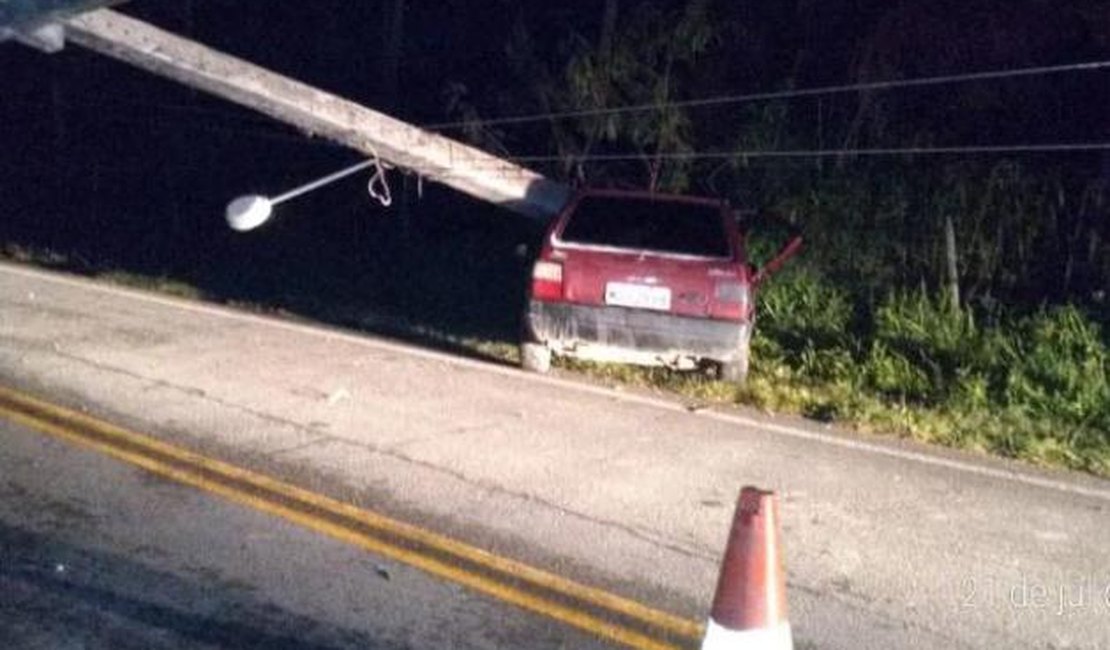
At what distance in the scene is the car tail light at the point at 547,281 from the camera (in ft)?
33.4

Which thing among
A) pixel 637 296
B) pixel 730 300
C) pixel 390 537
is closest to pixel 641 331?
pixel 637 296

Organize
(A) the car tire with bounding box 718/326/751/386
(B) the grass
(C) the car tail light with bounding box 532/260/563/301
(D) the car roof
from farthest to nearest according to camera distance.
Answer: (D) the car roof < (C) the car tail light with bounding box 532/260/563/301 < (A) the car tire with bounding box 718/326/751/386 < (B) the grass

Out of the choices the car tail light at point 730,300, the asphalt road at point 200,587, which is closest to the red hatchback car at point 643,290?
the car tail light at point 730,300

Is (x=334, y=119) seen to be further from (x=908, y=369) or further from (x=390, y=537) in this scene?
(x=390, y=537)

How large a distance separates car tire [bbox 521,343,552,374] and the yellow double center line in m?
3.64

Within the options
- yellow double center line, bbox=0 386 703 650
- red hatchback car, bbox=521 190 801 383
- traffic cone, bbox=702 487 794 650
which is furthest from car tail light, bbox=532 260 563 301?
traffic cone, bbox=702 487 794 650

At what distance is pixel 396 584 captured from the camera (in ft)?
18.4

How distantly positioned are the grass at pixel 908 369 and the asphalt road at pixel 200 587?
477cm

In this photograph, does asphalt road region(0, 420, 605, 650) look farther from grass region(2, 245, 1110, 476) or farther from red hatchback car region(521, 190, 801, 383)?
grass region(2, 245, 1110, 476)

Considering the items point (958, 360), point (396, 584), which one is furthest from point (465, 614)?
point (958, 360)

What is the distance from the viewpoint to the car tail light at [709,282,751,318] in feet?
32.6

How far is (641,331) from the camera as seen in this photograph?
10047 millimetres

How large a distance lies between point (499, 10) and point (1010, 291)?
838cm

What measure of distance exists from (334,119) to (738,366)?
182 inches
